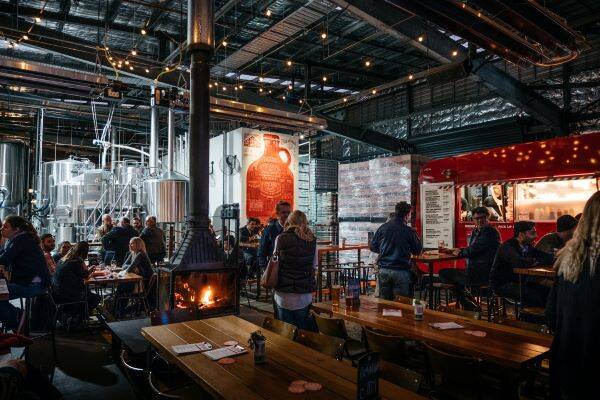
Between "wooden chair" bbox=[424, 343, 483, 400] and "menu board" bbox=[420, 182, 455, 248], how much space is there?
742cm

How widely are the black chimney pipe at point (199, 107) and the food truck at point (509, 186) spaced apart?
504cm

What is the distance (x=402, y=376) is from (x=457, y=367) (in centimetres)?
43

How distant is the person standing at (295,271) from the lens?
14.6 feet

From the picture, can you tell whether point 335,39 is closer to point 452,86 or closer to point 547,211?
point 452,86

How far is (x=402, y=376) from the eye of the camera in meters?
2.74

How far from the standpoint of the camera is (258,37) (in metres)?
7.86

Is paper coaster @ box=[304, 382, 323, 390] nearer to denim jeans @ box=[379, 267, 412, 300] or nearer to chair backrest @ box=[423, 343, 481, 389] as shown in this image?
chair backrest @ box=[423, 343, 481, 389]

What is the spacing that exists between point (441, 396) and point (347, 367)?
2.98ft

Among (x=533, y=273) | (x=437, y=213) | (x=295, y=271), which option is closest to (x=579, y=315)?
(x=295, y=271)

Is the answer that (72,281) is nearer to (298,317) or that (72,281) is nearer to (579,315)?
(298,317)

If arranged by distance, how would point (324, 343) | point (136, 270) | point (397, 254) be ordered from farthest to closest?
1. point (136, 270)
2. point (397, 254)
3. point (324, 343)

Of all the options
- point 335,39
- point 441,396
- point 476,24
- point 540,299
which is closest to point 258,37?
point 335,39

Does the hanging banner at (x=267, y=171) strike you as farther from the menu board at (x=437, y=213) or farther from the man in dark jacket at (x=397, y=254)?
the man in dark jacket at (x=397, y=254)

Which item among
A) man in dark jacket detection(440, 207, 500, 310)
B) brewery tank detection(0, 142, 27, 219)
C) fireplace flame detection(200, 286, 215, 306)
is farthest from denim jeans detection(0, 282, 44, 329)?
brewery tank detection(0, 142, 27, 219)
